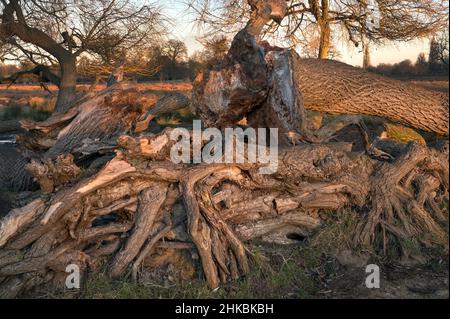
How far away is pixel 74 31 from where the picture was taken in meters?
13.7

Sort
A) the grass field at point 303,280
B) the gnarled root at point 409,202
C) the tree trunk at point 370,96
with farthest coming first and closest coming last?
the tree trunk at point 370,96 → the gnarled root at point 409,202 → the grass field at point 303,280

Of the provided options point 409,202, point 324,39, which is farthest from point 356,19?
point 409,202

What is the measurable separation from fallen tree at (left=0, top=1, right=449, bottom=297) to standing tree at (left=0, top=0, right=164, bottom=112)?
305 inches

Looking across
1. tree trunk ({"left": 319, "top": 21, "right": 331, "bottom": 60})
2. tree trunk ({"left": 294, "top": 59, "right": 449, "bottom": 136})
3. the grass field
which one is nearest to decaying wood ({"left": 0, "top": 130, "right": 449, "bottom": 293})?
the grass field

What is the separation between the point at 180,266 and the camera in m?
4.89

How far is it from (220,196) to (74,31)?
33.5ft

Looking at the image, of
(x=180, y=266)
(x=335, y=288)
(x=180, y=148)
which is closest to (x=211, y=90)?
(x=180, y=148)

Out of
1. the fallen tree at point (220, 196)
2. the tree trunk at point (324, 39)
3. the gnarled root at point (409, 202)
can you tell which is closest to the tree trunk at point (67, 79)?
the tree trunk at point (324, 39)

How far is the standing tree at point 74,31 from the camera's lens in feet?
43.0

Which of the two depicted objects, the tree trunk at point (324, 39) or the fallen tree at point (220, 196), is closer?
the fallen tree at point (220, 196)

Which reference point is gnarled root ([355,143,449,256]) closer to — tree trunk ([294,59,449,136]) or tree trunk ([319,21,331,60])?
tree trunk ([294,59,449,136])

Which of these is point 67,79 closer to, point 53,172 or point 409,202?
point 53,172

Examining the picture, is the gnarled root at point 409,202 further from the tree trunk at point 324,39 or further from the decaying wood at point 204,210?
the tree trunk at point 324,39

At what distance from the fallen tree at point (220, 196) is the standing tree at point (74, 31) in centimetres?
774
